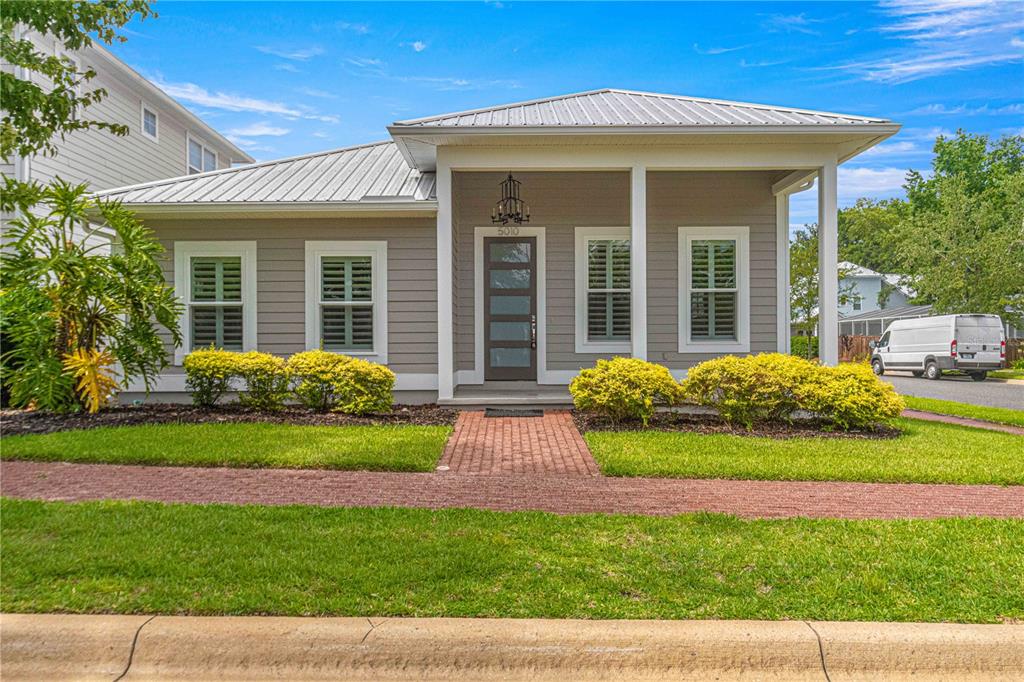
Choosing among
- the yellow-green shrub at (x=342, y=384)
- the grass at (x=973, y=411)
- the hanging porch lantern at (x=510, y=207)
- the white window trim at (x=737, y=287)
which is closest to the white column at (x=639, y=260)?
the white window trim at (x=737, y=287)

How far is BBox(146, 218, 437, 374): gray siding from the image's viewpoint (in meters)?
9.82

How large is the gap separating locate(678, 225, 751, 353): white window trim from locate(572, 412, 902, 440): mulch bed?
7.46 ft

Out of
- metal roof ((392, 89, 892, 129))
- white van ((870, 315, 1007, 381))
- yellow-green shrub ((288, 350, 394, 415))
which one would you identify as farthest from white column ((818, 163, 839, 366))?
white van ((870, 315, 1007, 381))

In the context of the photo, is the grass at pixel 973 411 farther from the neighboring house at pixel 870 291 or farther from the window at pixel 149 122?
the neighboring house at pixel 870 291

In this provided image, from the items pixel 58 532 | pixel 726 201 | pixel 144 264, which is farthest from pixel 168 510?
pixel 726 201

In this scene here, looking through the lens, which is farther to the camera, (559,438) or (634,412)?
(634,412)

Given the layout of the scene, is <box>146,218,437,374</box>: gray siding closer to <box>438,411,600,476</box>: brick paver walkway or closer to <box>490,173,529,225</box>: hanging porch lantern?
<box>490,173,529,225</box>: hanging porch lantern

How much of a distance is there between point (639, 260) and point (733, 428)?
2795mm

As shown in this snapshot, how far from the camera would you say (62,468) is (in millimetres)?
5676

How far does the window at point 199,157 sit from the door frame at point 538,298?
37.5ft

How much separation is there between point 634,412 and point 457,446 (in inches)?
97.9

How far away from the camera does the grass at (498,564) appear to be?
3.00 m

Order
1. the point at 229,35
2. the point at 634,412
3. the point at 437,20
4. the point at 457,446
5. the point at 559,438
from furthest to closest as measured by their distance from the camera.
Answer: the point at 229,35 → the point at 437,20 → the point at 634,412 → the point at 559,438 → the point at 457,446

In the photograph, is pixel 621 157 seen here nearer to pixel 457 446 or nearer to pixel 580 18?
pixel 580 18
